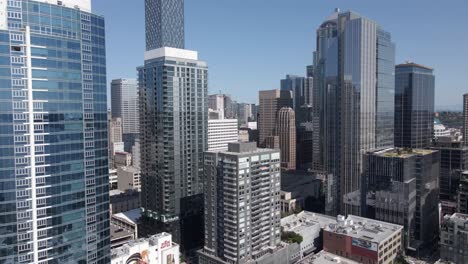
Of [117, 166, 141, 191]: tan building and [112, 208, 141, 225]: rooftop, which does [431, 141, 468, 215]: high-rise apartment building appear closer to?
[112, 208, 141, 225]: rooftop

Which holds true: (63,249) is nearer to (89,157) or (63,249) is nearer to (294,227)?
(89,157)

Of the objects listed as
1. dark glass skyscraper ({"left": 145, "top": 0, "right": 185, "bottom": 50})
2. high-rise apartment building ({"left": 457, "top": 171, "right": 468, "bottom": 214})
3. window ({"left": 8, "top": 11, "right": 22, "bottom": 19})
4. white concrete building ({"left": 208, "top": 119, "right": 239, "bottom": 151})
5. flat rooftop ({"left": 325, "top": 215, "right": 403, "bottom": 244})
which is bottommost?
flat rooftop ({"left": 325, "top": 215, "right": 403, "bottom": 244})

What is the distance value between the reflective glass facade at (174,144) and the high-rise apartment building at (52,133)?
41537 millimetres

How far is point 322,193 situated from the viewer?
181m

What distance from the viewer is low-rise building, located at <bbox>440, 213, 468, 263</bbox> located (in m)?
88.9

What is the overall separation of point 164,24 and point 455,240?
118m

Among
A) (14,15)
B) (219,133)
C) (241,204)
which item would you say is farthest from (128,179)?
(14,15)

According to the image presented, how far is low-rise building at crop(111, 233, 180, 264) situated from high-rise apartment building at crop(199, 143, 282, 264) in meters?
10.8

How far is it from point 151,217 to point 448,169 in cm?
15069

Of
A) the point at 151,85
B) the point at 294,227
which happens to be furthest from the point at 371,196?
the point at 151,85

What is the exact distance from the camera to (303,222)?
12006cm

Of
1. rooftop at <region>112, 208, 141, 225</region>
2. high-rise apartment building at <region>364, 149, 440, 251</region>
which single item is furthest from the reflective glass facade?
high-rise apartment building at <region>364, 149, 440, 251</region>

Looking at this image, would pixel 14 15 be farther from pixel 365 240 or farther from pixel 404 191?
pixel 404 191

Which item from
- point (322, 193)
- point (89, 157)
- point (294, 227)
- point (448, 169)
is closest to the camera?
point (89, 157)
